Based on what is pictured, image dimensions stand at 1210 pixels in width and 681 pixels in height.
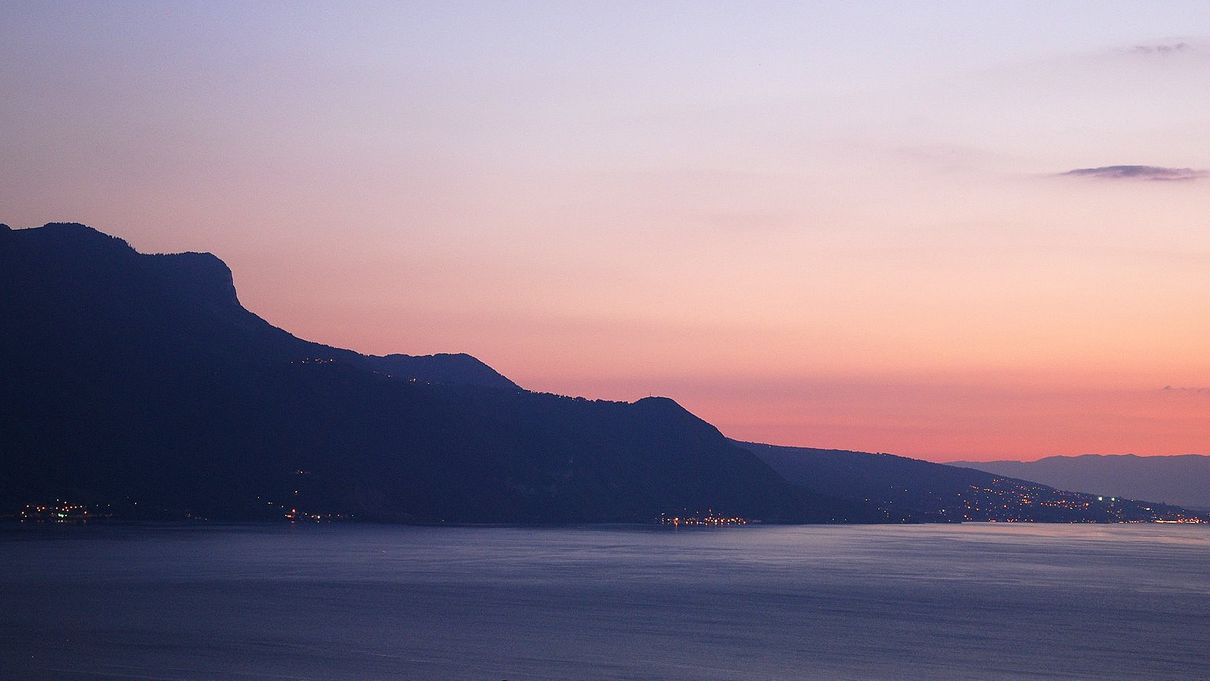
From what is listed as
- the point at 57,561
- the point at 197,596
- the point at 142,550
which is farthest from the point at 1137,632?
the point at 142,550

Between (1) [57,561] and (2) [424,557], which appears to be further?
(2) [424,557]

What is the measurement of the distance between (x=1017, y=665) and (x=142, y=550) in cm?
10292

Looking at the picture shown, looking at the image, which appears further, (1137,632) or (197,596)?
(197,596)

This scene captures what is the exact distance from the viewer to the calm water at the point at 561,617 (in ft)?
195

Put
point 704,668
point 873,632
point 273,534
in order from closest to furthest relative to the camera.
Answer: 1. point 704,668
2. point 873,632
3. point 273,534

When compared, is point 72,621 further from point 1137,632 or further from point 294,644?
point 1137,632

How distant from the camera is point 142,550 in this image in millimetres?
133500

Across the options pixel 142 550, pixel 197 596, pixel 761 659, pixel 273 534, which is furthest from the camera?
pixel 273 534

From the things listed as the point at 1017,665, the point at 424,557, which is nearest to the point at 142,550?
the point at 424,557

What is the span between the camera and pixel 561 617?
8112 cm

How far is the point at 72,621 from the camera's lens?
232 feet

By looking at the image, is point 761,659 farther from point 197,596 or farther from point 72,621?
point 197,596

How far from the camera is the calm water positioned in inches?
2344

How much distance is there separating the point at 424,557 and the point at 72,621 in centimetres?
7020
